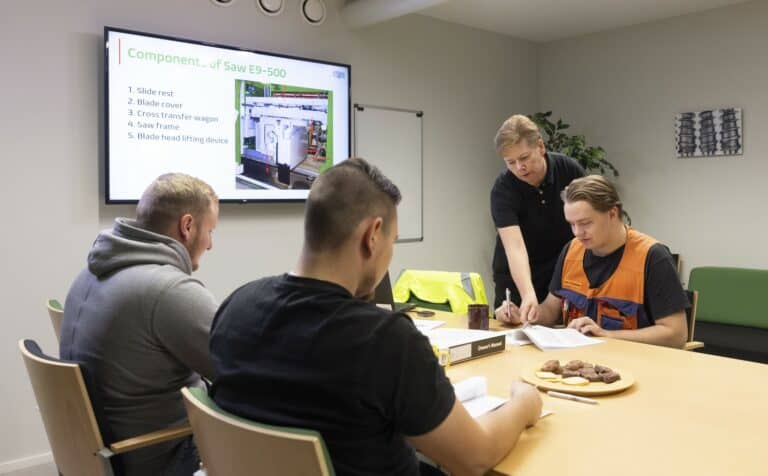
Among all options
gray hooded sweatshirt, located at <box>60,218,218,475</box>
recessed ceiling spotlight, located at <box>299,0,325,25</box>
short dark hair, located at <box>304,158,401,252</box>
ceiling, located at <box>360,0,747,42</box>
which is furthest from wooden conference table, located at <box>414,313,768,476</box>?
ceiling, located at <box>360,0,747,42</box>

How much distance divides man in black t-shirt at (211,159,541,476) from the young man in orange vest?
3.94 ft

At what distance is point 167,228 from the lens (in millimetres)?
1854

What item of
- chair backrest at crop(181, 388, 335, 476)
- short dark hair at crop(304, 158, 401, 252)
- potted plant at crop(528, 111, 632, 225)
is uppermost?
potted plant at crop(528, 111, 632, 225)

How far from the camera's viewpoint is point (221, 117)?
3590mm

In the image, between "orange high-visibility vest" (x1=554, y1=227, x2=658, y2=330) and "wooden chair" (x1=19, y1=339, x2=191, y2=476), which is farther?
"orange high-visibility vest" (x1=554, y1=227, x2=658, y2=330)

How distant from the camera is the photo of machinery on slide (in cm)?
370

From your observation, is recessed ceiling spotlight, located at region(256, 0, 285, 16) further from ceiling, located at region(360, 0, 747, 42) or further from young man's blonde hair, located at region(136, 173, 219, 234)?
young man's blonde hair, located at region(136, 173, 219, 234)

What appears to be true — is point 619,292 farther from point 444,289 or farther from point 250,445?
point 250,445

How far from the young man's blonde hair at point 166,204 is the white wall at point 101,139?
156 cm

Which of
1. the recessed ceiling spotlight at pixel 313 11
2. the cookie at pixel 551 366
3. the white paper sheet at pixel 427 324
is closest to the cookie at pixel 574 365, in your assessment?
the cookie at pixel 551 366

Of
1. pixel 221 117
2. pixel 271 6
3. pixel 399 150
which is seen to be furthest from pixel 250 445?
pixel 399 150

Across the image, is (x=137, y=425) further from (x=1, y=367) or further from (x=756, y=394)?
(x=1, y=367)

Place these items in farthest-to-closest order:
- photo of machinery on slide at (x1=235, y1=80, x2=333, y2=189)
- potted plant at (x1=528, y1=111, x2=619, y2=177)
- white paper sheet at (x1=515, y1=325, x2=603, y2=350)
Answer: potted plant at (x1=528, y1=111, x2=619, y2=177), photo of machinery on slide at (x1=235, y1=80, x2=333, y2=189), white paper sheet at (x1=515, y1=325, x2=603, y2=350)

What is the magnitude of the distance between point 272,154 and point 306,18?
2.96 feet
